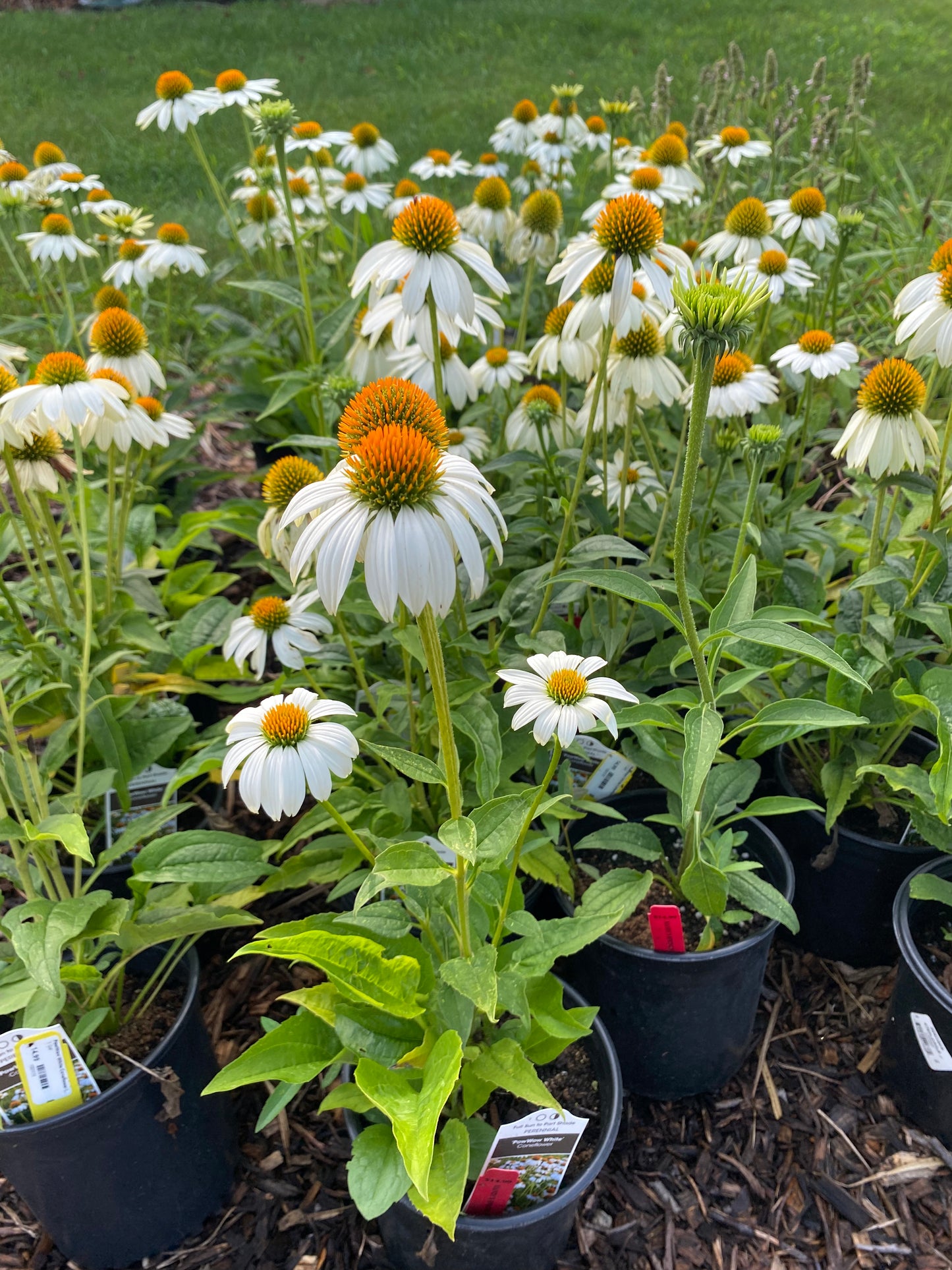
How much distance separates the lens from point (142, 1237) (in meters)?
1.51

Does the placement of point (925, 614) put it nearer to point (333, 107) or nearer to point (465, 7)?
point (333, 107)

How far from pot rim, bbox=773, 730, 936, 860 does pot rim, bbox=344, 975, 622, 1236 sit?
1.88 feet

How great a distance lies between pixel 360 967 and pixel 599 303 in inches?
41.4

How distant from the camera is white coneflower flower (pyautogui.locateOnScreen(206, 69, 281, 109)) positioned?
2.52m

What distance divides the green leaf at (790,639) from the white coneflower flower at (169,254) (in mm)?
1962

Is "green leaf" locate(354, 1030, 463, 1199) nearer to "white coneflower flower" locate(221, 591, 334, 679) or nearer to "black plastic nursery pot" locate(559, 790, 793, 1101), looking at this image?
"black plastic nursery pot" locate(559, 790, 793, 1101)

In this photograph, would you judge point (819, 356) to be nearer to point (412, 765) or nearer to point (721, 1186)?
point (412, 765)

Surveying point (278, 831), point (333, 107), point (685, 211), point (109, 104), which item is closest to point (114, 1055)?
point (278, 831)

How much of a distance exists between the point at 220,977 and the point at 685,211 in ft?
9.21

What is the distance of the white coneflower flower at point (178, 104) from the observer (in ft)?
8.43

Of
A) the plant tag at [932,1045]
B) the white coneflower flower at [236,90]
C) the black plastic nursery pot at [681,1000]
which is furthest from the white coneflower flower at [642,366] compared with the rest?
the white coneflower flower at [236,90]

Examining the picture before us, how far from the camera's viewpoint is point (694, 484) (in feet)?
3.77

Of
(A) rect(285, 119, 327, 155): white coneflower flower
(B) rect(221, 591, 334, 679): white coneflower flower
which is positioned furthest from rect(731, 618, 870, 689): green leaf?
(A) rect(285, 119, 327, 155): white coneflower flower

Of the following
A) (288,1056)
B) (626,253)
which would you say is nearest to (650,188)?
(626,253)
